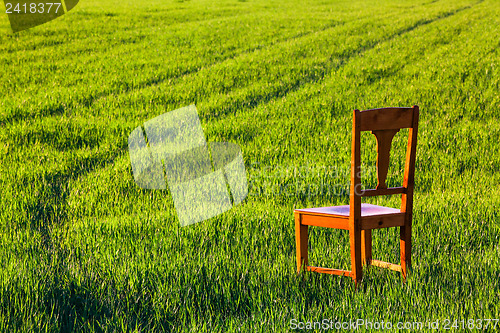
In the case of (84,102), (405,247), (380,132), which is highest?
(380,132)

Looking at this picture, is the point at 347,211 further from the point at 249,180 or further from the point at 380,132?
the point at 249,180

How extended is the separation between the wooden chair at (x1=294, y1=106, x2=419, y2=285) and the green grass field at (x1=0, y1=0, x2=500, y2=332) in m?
0.19

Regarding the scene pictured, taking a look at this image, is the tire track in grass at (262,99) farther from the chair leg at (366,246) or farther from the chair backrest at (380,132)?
the chair backrest at (380,132)

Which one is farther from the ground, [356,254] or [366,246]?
[356,254]

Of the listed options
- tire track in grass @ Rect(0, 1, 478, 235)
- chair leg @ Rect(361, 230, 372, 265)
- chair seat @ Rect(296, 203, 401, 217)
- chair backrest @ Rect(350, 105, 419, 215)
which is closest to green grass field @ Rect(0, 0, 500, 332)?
tire track in grass @ Rect(0, 1, 478, 235)

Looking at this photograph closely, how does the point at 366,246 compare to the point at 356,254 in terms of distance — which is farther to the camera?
the point at 366,246

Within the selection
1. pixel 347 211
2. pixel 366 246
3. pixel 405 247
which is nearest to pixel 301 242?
pixel 347 211

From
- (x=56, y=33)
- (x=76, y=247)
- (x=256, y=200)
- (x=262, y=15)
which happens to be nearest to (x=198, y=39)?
(x=56, y=33)

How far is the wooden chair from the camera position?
10.6ft

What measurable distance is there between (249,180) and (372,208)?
9.00 feet

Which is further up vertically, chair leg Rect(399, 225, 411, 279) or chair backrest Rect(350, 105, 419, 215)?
Result: chair backrest Rect(350, 105, 419, 215)

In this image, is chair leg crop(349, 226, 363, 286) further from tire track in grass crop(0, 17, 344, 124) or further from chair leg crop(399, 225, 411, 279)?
tire track in grass crop(0, 17, 344, 124)

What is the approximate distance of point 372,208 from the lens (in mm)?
3686

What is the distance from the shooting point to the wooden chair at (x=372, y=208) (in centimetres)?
323
